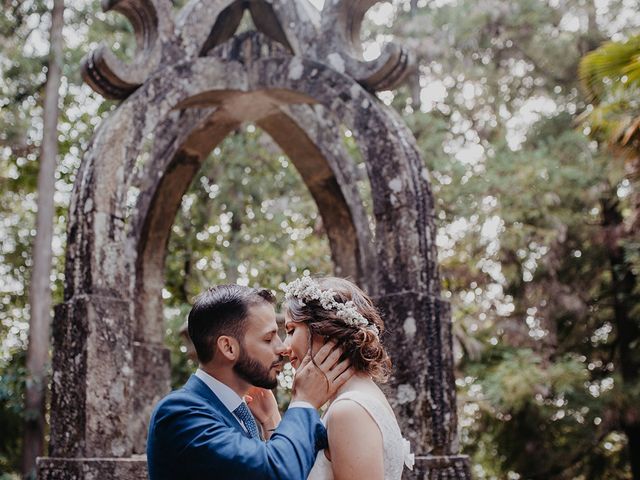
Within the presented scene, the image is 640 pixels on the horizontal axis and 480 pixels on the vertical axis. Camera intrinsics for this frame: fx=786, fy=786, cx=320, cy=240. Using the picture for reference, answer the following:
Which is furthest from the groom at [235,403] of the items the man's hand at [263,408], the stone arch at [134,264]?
the stone arch at [134,264]

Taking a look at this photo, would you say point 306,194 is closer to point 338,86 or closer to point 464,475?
point 338,86

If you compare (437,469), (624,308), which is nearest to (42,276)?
(437,469)

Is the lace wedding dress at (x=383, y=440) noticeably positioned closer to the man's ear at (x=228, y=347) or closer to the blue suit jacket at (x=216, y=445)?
the blue suit jacket at (x=216, y=445)

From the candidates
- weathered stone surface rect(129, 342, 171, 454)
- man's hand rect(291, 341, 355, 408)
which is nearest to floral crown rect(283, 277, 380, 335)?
man's hand rect(291, 341, 355, 408)

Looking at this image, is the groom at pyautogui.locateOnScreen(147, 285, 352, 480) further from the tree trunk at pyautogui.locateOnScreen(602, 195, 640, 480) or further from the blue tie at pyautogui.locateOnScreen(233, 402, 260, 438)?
the tree trunk at pyautogui.locateOnScreen(602, 195, 640, 480)

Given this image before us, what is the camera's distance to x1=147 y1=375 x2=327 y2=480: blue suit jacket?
2553 mm

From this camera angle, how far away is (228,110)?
6871 mm

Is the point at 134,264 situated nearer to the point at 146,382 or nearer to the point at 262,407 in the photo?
the point at 146,382

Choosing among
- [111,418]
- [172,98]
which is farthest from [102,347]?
[172,98]

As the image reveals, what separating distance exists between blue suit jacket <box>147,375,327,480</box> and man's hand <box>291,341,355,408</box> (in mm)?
90

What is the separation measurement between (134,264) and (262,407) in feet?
9.08

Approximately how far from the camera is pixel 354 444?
2748 millimetres

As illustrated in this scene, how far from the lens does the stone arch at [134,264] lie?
5086 millimetres

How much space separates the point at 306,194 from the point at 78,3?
5205mm
